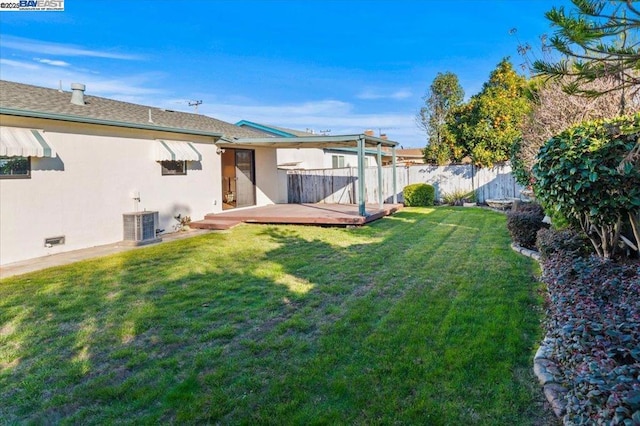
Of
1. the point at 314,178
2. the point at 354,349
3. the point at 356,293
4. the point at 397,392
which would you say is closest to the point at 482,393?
the point at 397,392

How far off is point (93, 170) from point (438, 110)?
57.9ft

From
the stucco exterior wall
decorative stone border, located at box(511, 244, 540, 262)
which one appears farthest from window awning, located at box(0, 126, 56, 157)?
decorative stone border, located at box(511, 244, 540, 262)

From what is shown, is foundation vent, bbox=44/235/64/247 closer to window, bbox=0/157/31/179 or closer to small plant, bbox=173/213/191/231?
window, bbox=0/157/31/179

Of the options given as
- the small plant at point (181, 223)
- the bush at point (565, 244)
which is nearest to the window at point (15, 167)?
the small plant at point (181, 223)

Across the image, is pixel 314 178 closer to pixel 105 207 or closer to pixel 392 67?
pixel 392 67

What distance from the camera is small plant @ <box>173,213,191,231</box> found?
1170 centimetres

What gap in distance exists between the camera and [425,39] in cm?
1673

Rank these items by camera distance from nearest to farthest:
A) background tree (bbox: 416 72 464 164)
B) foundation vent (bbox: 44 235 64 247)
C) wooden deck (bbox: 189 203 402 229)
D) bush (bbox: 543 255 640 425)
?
bush (bbox: 543 255 640 425) < foundation vent (bbox: 44 235 64 247) < wooden deck (bbox: 189 203 402 229) < background tree (bbox: 416 72 464 164)

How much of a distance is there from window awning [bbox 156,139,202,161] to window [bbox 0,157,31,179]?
3242 millimetres

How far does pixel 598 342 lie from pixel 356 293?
3.18m

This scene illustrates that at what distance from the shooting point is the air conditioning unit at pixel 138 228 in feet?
31.6

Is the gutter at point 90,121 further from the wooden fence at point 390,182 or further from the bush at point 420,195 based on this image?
the bush at point 420,195

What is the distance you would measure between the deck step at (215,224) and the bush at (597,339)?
9.09 metres
